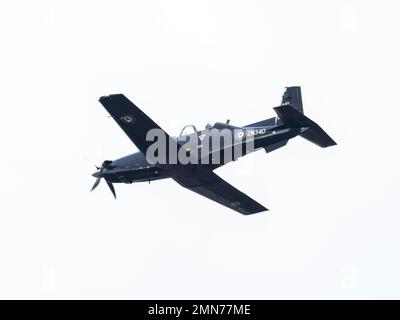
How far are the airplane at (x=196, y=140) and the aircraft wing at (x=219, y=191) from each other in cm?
4

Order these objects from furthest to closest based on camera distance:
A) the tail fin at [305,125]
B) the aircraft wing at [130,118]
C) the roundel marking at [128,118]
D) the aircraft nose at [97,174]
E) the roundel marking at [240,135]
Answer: the aircraft nose at [97,174]
the roundel marking at [240,135]
the roundel marking at [128,118]
the tail fin at [305,125]
the aircraft wing at [130,118]

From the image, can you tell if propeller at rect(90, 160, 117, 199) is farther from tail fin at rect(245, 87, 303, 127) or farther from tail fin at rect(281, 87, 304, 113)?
tail fin at rect(281, 87, 304, 113)

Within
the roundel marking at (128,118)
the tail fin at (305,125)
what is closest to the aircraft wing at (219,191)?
Answer: the roundel marking at (128,118)

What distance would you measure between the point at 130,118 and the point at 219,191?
6.46m

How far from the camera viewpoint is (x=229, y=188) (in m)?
38.3

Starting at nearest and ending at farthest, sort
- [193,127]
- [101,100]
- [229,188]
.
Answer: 1. [101,100]
2. [193,127]
3. [229,188]

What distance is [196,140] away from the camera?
34.9m

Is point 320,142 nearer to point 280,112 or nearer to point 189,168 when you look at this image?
point 280,112

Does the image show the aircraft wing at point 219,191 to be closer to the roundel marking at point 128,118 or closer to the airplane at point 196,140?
the airplane at point 196,140

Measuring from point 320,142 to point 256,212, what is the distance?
6675mm

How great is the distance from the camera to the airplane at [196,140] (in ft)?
110

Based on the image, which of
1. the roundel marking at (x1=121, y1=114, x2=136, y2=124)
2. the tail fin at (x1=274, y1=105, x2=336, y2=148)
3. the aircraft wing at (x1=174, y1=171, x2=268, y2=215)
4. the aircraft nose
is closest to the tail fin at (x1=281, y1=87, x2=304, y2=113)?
the tail fin at (x1=274, y1=105, x2=336, y2=148)

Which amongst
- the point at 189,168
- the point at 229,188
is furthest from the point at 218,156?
the point at 229,188

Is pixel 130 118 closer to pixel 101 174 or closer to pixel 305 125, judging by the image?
pixel 101 174
